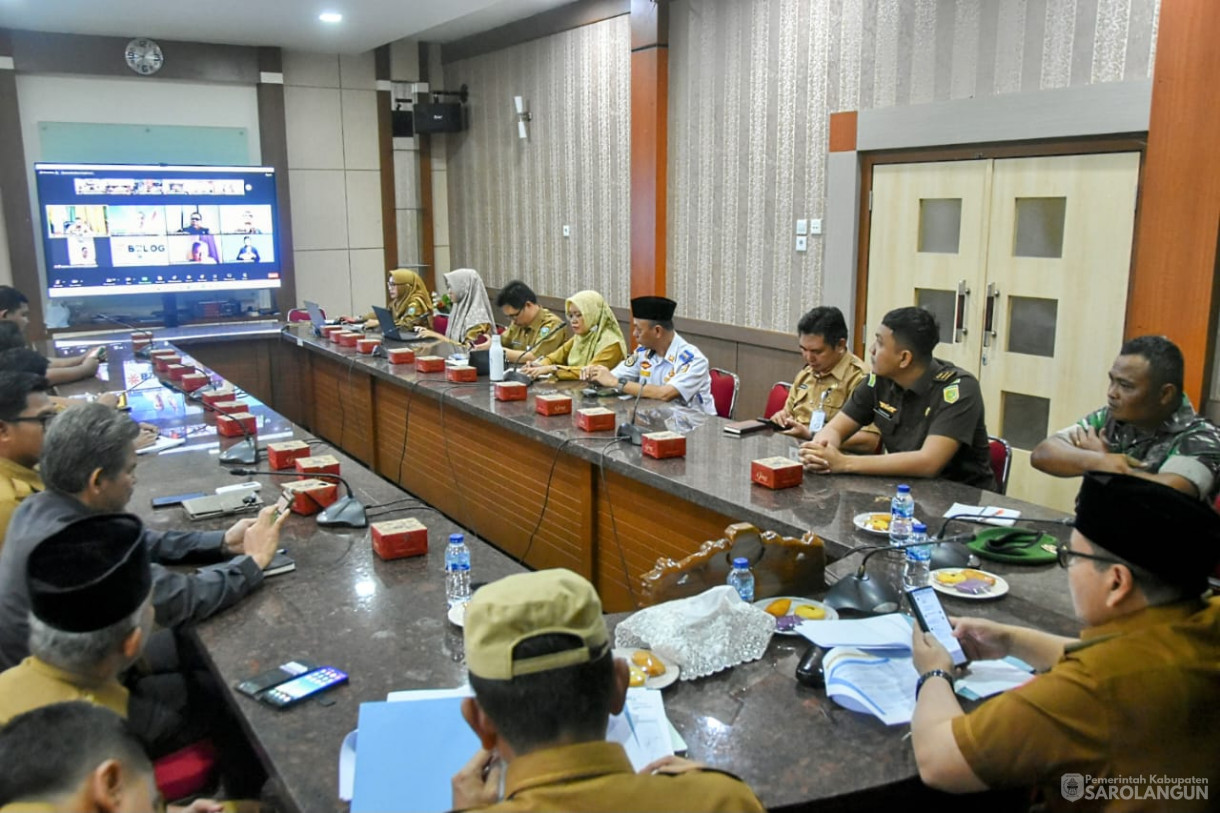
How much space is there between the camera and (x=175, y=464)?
307 cm

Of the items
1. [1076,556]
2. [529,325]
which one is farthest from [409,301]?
[1076,556]

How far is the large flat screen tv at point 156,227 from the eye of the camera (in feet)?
23.0

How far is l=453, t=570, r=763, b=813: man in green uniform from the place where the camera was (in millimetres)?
983

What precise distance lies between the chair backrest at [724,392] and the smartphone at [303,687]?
2.77 meters

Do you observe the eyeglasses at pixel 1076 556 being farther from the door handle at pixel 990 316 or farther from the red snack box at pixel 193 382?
the red snack box at pixel 193 382

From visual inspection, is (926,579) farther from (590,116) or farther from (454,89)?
(454,89)

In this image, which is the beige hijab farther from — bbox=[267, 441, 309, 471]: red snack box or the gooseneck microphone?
the gooseneck microphone

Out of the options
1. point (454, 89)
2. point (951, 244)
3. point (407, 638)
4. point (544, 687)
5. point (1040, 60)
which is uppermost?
point (454, 89)

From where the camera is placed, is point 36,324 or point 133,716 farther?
point 36,324

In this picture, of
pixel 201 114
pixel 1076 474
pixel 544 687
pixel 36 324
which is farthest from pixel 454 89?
pixel 544 687

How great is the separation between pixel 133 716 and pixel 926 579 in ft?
5.28

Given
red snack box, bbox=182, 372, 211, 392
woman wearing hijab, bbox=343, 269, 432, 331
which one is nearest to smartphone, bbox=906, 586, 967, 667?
red snack box, bbox=182, 372, 211, 392

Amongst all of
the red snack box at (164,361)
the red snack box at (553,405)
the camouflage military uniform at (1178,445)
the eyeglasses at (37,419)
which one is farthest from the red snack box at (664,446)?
the red snack box at (164,361)

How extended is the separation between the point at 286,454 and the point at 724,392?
2026 millimetres
